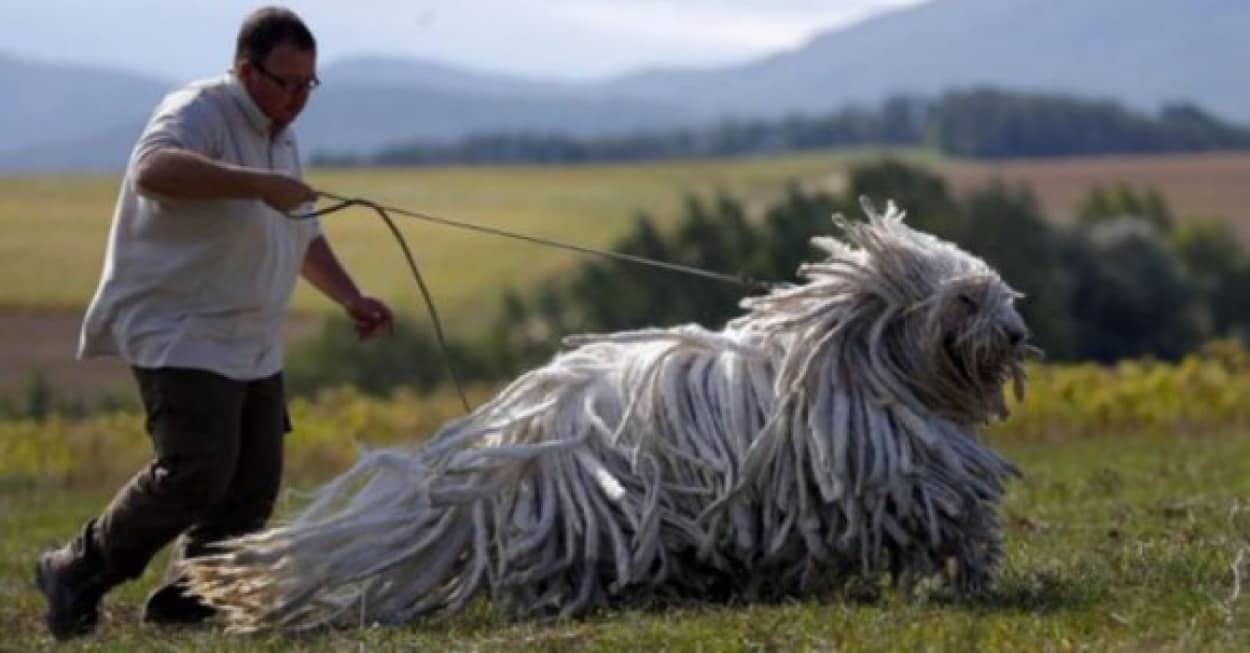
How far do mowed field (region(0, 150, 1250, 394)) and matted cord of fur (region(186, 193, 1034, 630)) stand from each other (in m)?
25.3

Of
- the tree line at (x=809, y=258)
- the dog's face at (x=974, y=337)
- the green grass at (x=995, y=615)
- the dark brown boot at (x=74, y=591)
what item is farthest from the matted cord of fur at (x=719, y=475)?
the tree line at (x=809, y=258)

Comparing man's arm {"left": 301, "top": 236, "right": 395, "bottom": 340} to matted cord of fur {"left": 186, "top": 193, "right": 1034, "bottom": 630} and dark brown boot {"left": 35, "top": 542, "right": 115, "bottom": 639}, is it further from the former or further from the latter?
dark brown boot {"left": 35, "top": 542, "right": 115, "bottom": 639}

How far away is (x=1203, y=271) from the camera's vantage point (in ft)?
141

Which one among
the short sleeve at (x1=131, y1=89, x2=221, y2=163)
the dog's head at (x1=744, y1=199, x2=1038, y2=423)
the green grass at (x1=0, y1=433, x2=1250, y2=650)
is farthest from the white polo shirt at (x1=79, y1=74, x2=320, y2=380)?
the dog's head at (x1=744, y1=199, x2=1038, y2=423)

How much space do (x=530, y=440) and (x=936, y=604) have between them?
130 cm

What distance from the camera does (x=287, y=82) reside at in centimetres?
830

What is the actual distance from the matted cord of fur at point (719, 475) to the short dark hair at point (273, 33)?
120 centimetres

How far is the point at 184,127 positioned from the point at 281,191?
1.57 feet

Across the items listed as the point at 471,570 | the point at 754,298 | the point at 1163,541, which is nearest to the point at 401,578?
the point at 471,570

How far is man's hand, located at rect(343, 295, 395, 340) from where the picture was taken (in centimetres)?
890

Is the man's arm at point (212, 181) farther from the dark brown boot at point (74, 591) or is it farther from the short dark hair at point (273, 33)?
the dark brown boot at point (74, 591)

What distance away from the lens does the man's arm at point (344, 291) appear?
8.91 m

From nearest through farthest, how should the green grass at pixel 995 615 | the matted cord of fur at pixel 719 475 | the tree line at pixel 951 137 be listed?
the green grass at pixel 995 615 < the matted cord of fur at pixel 719 475 < the tree line at pixel 951 137

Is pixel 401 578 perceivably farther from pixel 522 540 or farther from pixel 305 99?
pixel 305 99
